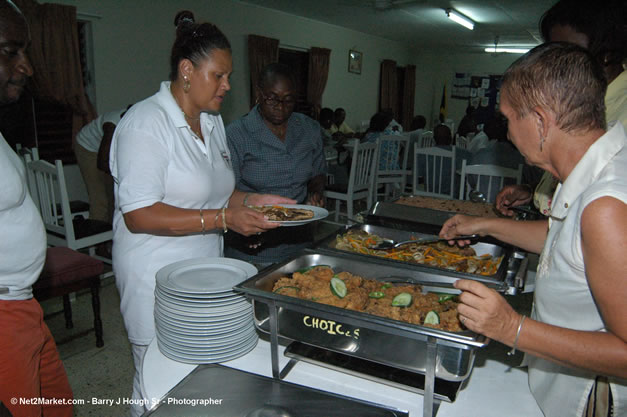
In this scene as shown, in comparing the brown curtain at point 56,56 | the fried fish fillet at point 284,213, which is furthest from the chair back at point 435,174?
the brown curtain at point 56,56

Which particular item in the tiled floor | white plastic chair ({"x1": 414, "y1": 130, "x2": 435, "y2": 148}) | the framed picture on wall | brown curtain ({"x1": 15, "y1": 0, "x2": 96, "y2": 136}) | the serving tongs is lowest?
the tiled floor

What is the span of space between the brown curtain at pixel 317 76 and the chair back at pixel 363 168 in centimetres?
317

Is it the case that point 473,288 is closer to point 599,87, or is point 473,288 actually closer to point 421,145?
point 599,87

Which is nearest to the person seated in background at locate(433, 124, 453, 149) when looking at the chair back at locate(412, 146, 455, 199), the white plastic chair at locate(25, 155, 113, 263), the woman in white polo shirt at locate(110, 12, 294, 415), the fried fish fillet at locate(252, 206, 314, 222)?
the chair back at locate(412, 146, 455, 199)

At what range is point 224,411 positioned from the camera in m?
0.77

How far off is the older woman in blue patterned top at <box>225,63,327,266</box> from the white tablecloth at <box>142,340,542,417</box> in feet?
2.85

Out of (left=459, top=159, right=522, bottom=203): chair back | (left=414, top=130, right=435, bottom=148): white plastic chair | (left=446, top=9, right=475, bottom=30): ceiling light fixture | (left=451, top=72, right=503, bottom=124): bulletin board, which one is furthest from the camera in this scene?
(left=451, top=72, right=503, bottom=124): bulletin board

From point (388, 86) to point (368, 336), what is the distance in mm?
9568

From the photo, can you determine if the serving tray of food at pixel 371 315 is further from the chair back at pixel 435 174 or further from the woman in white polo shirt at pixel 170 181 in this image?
the chair back at pixel 435 174

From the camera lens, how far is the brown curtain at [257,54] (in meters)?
6.13

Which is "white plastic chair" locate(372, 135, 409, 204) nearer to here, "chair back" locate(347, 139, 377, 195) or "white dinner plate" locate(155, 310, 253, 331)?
"chair back" locate(347, 139, 377, 195)

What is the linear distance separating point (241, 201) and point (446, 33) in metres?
8.12

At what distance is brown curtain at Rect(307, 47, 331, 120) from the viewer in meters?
7.42

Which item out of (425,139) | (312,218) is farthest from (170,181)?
(425,139)
